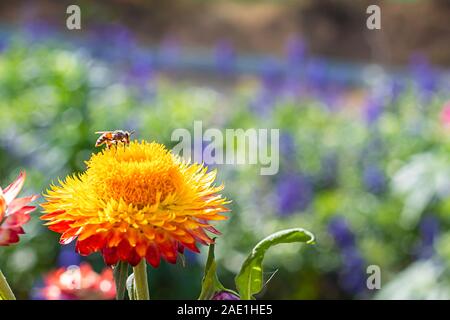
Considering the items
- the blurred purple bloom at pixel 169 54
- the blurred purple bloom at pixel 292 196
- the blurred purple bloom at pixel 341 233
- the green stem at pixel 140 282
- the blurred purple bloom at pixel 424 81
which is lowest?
the blurred purple bloom at pixel 341 233

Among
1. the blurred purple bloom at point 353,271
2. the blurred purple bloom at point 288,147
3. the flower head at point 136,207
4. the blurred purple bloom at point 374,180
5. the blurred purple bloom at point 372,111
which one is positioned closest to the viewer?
the flower head at point 136,207

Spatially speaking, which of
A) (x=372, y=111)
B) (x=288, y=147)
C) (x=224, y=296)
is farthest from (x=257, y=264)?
(x=372, y=111)

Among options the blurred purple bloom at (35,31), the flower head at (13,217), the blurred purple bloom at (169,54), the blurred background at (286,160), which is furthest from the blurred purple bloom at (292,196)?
the blurred purple bloom at (169,54)

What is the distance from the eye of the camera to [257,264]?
52 centimetres

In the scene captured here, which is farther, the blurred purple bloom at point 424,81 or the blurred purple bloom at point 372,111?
the blurred purple bloom at point 424,81

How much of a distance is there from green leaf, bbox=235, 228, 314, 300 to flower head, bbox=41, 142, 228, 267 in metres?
0.05

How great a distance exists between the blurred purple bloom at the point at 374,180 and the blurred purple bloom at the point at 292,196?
178 millimetres

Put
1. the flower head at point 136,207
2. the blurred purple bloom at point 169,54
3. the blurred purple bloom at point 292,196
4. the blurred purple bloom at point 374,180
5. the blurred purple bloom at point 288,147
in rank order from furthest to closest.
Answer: the blurred purple bloom at point 169,54 < the blurred purple bloom at point 288,147 < the blurred purple bloom at point 374,180 < the blurred purple bloom at point 292,196 < the flower head at point 136,207

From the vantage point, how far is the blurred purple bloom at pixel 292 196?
2.28m

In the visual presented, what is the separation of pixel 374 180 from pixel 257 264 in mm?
1928

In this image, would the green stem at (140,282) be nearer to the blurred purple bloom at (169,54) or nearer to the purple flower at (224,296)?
the purple flower at (224,296)

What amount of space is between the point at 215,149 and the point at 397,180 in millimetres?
537
